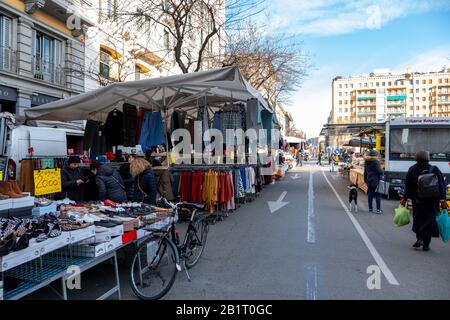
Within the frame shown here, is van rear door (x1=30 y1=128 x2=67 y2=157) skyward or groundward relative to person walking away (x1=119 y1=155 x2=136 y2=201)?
skyward

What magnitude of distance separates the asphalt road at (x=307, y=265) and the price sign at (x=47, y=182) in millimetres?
2422

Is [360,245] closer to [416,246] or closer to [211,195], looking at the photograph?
[416,246]

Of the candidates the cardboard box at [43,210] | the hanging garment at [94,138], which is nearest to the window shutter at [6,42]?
the hanging garment at [94,138]

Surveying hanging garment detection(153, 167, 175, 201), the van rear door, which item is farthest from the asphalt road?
the van rear door

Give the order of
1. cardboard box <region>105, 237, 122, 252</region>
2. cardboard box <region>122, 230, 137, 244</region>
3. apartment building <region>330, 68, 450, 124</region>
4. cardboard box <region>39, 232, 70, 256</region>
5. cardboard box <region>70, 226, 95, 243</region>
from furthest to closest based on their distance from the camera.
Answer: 1. apartment building <region>330, 68, 450, 124</region>
2. cardboard box <region>122, 230, 137, 244</region>
3. cardboard box <region>105, 237, 122, 252</region>
4. cardboard box <region>70, 226, 95, 243</region>
5. cardboard box <region>39, 232, 70, 256</region>

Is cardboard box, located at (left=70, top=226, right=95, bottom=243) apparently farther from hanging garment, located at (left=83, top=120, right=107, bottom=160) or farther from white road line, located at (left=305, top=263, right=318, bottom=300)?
hanging garment, located at (left=83, top=120, right=107, bottom=160)

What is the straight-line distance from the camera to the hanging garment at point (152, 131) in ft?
33.7

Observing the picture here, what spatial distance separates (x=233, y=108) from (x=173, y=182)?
9.55 ft

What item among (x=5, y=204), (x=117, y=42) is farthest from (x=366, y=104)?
(x=5, y=204)

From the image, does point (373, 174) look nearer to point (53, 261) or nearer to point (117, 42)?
point (53, 261)

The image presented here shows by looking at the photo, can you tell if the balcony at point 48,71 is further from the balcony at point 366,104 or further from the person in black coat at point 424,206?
the balcony at point 366,104

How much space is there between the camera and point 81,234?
379 centimetres

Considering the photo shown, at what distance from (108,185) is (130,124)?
11.8 feet

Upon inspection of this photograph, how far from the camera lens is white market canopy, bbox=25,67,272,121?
27.1 ft
